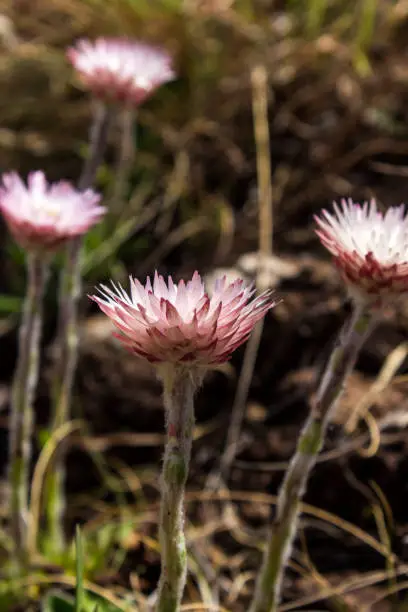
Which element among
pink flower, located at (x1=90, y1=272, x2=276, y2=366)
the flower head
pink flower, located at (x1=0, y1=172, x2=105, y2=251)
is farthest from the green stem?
pink flower, located at (x1=90, y1=272, x2=276, y2=366)

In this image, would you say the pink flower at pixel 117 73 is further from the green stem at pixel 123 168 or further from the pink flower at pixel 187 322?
the pink flower at pixel 187 322

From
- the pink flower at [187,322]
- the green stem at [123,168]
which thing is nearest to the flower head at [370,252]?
the pink flower at [187,322]

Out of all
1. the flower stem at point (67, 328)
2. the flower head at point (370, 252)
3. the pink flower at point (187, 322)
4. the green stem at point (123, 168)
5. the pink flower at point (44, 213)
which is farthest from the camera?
the green stem at point (123, 168)

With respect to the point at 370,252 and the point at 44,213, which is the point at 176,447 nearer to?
the point at 370,252

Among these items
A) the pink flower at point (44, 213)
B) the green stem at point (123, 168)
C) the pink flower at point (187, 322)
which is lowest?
the pink flower at point (187, 322)

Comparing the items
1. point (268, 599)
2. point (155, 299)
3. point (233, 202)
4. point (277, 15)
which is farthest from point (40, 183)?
point (277, 15)

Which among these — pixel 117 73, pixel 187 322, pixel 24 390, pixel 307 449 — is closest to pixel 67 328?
pixel 24 390
